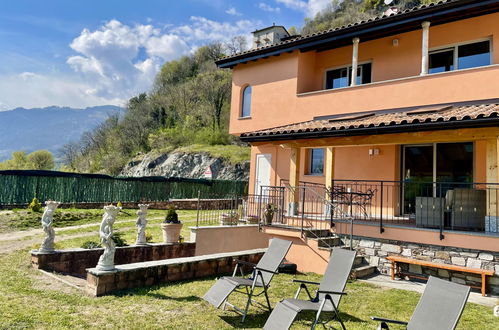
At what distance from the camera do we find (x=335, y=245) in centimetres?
897

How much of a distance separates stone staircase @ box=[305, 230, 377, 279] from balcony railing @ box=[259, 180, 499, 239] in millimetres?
259

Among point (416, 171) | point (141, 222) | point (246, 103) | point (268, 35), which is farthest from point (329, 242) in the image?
point (268, 35)

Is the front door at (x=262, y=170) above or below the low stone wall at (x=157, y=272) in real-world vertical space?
above

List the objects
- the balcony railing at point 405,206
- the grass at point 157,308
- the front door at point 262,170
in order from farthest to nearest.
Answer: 1. the front door at point 262,170
2. the balcony railing at point 405,206
3. the grass at point 157,308

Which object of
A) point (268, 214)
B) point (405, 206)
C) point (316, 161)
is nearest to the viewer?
point (268, 214)

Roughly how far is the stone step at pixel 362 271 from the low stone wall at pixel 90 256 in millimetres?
4997

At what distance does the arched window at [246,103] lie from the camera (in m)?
15.6

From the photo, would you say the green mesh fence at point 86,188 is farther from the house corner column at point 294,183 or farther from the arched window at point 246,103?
the house corner column at point 294,183

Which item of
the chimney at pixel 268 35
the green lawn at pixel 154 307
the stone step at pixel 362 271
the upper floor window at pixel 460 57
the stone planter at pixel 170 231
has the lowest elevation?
the green lawn at pixel 154 307

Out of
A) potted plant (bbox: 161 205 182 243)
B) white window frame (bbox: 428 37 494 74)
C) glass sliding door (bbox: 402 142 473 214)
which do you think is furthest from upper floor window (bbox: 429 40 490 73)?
potted plant (bbox: 161 205 182 243)

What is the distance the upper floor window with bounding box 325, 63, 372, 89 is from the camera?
42.6 feet

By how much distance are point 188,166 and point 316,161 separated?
86.8ft

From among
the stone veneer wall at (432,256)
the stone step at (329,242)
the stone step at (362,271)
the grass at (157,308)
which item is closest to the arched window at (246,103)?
the stone step at (329,242)

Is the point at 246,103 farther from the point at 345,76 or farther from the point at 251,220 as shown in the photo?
the point at 251,220
